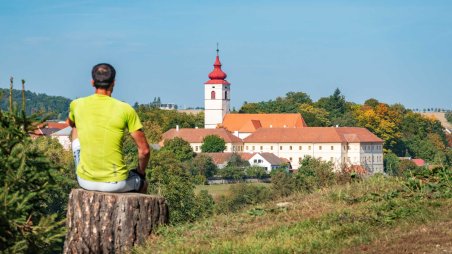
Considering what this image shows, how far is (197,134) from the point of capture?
519 ft

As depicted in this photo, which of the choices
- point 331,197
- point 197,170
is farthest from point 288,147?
point 331,197

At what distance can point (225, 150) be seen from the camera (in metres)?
160

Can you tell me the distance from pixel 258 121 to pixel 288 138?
28.8ft

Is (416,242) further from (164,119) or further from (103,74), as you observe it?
(164,119)

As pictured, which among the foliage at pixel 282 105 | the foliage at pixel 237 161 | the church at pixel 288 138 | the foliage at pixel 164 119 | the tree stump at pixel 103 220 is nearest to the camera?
the tree stump at pixel 103 220

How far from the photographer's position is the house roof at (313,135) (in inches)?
6393

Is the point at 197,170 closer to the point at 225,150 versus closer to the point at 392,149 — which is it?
the point at 225,150

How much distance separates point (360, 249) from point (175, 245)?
1536 millimetres

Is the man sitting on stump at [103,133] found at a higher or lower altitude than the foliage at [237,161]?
lower

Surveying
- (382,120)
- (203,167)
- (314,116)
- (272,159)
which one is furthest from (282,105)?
(203,167)

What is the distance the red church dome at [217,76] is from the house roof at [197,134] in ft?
53.0

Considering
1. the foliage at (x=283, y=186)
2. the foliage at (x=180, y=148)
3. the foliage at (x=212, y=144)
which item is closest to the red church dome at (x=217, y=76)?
the foliage at (x=212, y=144)

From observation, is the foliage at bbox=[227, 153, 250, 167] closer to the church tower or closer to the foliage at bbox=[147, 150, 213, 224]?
the church tower

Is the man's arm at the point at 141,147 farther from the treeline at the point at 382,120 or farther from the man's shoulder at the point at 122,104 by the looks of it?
the treeline at the point at 382,120
